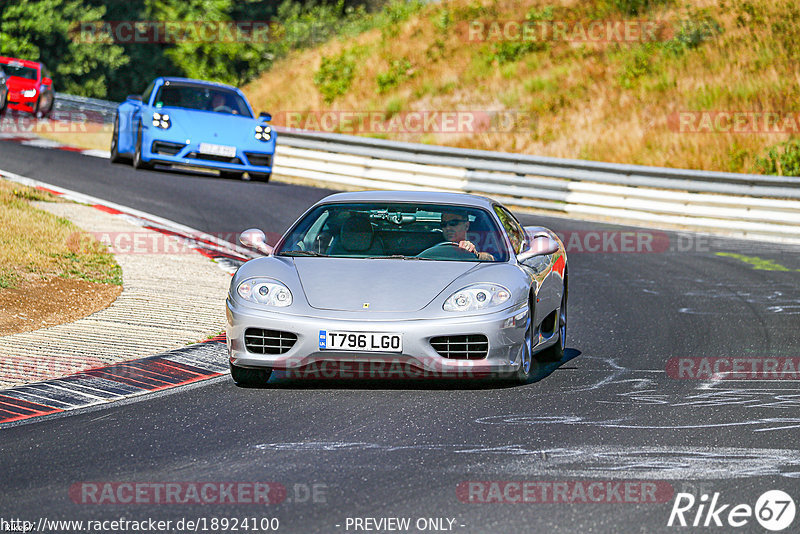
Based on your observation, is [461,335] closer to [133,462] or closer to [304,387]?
[304,387]

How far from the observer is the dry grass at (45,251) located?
11.6 meters

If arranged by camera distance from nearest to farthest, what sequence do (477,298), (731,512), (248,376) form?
(731,512)
(477,298)
(248,376)

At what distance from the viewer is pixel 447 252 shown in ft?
27.5

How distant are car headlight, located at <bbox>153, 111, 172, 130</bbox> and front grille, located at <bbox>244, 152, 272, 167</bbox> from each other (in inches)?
51.9

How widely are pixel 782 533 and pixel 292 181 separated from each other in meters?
19.3

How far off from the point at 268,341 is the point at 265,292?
1.09ft

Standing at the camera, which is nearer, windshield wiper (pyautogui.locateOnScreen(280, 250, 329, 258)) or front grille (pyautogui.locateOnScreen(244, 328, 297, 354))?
front grille (pyautogui.locateOnScreen(244, 328, 297, 354))

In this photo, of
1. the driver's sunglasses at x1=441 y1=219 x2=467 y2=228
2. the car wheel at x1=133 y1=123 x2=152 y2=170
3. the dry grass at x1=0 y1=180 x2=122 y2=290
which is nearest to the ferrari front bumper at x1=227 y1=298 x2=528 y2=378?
the driver's sunglasses at x1=441 y1=219 x2=467 y2=228

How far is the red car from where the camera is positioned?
32.1m

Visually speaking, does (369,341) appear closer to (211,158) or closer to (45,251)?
(45,251)

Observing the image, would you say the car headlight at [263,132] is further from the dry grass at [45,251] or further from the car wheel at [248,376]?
the car wheel at [248,376]

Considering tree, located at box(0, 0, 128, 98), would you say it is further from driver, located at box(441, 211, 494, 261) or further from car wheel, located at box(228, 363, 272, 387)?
car wheel, located at box(228, 363, 272, 387)

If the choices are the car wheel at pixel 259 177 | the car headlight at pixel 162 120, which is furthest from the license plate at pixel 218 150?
the car wheel at pixel 259 177

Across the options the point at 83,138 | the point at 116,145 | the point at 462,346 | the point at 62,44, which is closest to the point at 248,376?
the point at 462,346
